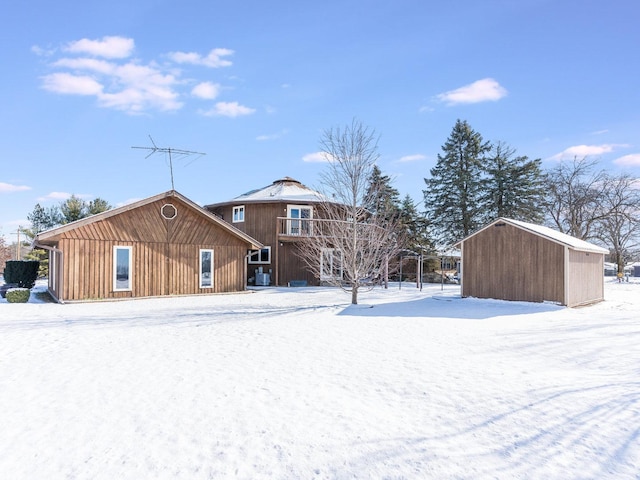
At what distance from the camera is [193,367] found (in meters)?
6.41

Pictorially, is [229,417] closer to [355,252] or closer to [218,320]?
[218,320]

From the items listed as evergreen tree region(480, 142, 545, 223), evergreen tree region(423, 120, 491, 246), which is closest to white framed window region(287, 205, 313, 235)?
evergreen tree region(423, 120, 491, 246)

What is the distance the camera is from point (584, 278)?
666 inches

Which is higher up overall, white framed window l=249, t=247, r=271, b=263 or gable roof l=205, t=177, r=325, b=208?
gable roof l=205, t=177, r=325, b=208

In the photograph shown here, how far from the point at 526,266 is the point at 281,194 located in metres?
15.1

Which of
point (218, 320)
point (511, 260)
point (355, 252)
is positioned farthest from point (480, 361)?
point (511, 260)

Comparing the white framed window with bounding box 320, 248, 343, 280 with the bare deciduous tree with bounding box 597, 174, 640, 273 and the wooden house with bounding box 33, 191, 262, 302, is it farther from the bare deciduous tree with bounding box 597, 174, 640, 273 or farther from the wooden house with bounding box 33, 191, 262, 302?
the bare deciduous tree with bounding box 597, 174, 640, 273

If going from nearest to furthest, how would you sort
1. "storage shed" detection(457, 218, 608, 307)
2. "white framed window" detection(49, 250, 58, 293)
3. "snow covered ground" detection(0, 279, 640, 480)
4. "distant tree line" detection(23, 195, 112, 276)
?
"snow covered ground" detection(0, 279, 640, 480) < "storage shed" detection(457, 218, 608, 307) < "white framed window" detection(49, 250, 58, 293) < "distant tree line" detection(23, 195, 112, 276)

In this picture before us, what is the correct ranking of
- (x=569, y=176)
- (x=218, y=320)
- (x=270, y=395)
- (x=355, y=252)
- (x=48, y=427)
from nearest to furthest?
1. (x=48, y=427)
2. (x=270, y=395)
3. (x=218, y=320)
4. (x=355, y=252)
5. (x=569, y=176)

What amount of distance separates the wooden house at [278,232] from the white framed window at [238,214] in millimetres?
218

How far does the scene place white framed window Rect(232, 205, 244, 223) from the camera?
25.8 metres

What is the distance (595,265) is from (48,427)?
20846 millimetres

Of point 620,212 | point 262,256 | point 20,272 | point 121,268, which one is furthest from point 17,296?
point 620,212

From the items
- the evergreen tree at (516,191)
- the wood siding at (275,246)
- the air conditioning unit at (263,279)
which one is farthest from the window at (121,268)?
the evergreen tree at (516,191)
